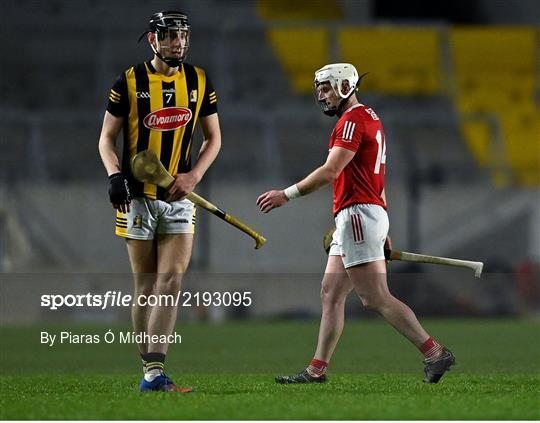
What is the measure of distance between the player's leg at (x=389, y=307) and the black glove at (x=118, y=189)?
4.11 ft

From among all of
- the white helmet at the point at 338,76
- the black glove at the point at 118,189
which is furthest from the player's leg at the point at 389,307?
the black glove at the point at 118,189

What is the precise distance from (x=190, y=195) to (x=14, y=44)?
14.5m

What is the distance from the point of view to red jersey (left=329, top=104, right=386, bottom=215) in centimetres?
633

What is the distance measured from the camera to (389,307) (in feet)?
20.7

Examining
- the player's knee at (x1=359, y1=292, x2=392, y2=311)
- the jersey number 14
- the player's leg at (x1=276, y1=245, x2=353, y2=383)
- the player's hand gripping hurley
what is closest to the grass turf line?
the player's leg at (x1=276, y1=245, x2=353, y2=383)

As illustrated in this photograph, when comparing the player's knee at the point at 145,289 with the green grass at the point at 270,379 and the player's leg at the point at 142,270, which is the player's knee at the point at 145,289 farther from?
the green grass at the point at 270,379

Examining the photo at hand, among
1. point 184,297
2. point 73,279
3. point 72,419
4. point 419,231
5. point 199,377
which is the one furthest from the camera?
point 419,231

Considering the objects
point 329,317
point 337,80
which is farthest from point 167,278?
point 337,80

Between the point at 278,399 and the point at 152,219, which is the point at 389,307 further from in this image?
the point at 152,219

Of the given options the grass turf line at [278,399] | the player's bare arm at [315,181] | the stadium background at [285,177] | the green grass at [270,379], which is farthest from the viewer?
the stadium background at [285,177]

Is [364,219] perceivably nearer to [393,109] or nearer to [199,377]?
[199,377]

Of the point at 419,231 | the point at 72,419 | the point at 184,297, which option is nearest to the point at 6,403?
the point at 72,419

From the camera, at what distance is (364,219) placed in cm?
635

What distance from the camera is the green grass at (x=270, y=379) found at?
524cm
